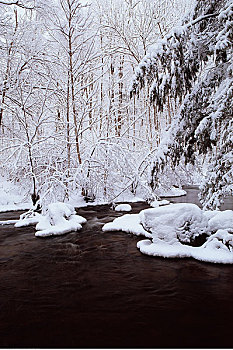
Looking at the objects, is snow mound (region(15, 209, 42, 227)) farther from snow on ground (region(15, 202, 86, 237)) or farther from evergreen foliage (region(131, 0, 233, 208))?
evergreen foliage (region(131, 0, 233, 208))

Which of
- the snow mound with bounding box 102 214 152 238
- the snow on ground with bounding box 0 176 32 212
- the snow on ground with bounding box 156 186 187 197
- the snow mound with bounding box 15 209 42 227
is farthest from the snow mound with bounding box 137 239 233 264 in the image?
the snow on ground with bounding box 156 186 187 197

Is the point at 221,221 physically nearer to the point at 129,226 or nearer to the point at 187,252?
the point at 187,252

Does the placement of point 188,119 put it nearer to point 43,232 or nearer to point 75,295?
point 75,295

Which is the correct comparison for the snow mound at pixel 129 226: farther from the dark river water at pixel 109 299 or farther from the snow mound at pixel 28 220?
the snow mound at pixel 28 220

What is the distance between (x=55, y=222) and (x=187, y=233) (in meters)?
4.36

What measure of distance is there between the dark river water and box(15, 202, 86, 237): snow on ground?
3.73ft

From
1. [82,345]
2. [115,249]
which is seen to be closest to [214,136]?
[115,249]

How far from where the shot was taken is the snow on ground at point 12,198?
483 inches

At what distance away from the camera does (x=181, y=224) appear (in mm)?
6281

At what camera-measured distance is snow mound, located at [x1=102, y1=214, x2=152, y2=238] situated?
7663 millimetres

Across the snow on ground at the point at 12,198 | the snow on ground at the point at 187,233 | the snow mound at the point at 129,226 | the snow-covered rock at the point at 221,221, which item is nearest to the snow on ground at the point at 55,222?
the snow mound at the point at 129,226

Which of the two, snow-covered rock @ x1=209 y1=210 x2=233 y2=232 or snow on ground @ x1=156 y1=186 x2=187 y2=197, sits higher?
snow-covered rock @ x1=209 y1=210 x2=233 y2=232

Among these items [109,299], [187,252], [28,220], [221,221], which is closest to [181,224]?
[187,252]

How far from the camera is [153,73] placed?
19.4 feet
